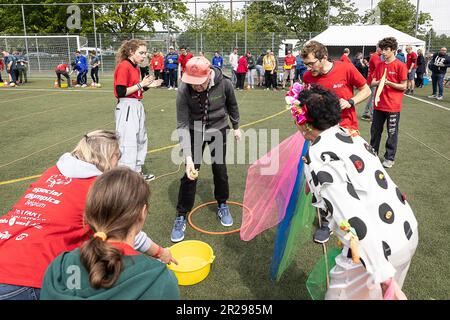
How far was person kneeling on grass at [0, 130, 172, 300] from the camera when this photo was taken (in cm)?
179

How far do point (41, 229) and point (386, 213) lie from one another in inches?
70.6

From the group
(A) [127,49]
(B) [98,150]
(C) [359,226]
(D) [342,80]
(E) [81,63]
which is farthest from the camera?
(E) [81,63]

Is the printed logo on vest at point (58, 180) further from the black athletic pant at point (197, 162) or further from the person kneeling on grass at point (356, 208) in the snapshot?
the black athletic pant at point (197, 162)

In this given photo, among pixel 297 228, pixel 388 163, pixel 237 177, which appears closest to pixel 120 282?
pixel 297 228

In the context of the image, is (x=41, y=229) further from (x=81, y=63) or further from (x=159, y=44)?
(x=159, y=44)

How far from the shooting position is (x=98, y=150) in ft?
6.93

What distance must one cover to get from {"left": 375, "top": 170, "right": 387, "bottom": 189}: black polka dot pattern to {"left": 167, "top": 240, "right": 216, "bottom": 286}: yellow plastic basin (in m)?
1.71

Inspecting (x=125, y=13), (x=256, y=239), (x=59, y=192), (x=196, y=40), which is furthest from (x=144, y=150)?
(x=125, y=13)

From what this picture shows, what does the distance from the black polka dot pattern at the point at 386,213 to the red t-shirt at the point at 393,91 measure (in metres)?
4.41

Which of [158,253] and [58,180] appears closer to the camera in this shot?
[58,180]

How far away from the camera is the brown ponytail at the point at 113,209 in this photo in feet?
4.44

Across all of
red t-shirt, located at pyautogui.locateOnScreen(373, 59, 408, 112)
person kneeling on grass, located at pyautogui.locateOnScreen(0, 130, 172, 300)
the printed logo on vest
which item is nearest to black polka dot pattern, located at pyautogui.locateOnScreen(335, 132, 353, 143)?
person kneeling on grass, located at pyautogui.locateOnScreen(0, 130, 172, 300)

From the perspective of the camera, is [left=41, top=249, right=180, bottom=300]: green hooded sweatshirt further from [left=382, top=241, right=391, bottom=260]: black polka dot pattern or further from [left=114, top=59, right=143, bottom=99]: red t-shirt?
[left=114, top=59, right=143, bottom=99]: red t-shirt

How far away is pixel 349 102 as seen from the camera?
3.80 metres
